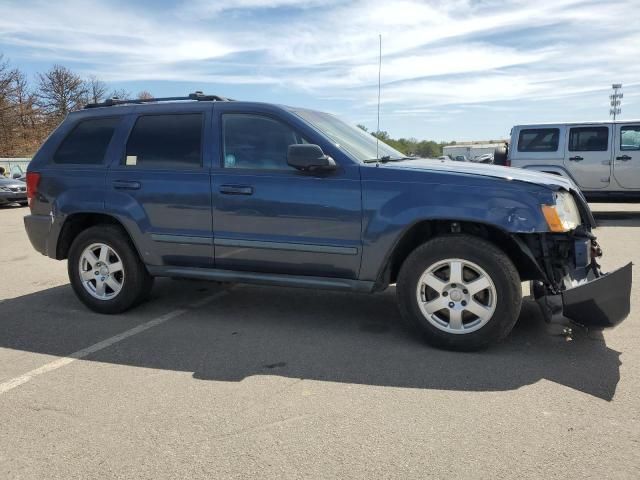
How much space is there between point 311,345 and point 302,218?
0.98 metres

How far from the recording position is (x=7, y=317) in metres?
5.15

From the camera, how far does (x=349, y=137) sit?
489 cm

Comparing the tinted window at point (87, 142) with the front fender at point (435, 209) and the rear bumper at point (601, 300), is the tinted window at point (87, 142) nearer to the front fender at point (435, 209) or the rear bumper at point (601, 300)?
the front fender at point (435, 209)

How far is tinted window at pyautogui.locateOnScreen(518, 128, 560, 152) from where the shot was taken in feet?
39.7

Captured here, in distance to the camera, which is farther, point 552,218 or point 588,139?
point 588,139

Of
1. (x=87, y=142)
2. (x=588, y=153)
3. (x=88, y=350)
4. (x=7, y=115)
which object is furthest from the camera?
(x=7, y=115)

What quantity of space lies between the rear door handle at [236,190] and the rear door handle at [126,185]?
33.2 inches

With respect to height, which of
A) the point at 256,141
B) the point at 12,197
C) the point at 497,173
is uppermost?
the point at 256,141

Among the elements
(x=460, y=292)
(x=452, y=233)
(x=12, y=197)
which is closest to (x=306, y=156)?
(x=452, y=233)

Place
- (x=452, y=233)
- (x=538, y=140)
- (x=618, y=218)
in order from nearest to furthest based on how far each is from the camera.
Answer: (x=452, y=233)
(x=538, y=140)
(x=618, y=218)

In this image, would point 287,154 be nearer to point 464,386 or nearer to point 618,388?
point 464,386

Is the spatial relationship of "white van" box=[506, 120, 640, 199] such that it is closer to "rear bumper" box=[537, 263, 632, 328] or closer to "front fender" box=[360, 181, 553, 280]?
"rear bumper" box=[537, 263, 632, 328]

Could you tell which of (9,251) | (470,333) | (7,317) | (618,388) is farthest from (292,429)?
(9,251)

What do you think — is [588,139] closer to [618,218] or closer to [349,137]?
[618,218]
